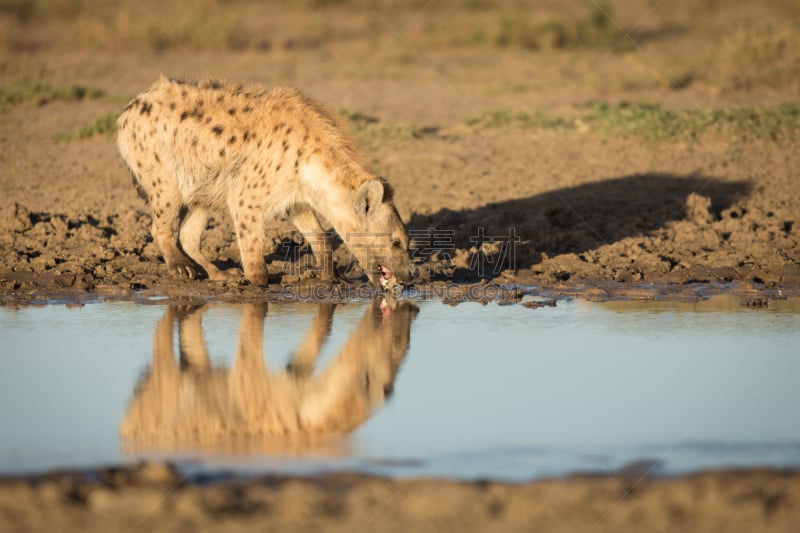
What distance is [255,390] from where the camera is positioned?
5.34 metres

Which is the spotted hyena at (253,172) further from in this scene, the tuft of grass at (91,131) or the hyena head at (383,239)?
the tuft of grass at (91,131)

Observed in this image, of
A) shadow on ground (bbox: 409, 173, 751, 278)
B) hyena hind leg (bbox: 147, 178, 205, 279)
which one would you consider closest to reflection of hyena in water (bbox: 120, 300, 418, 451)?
hyena hind leg (bbox: 147, 178, 205, 279)

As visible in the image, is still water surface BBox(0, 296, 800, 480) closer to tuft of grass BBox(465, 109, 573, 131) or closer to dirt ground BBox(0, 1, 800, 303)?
dirt ground BBox(0, 1, 800, 303)

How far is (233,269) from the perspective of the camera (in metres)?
8.39

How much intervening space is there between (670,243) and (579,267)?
0.98 m

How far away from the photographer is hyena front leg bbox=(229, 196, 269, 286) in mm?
7789

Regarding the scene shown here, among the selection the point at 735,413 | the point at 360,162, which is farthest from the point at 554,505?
the point at 360,162

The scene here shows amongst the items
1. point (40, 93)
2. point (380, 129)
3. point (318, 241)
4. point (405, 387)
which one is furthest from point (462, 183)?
point (40, 93)

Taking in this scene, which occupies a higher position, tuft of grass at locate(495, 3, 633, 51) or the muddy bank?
tuft of grass at locate(495, 3, 633, 51)

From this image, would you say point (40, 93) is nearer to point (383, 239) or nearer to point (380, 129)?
point (380, 129)

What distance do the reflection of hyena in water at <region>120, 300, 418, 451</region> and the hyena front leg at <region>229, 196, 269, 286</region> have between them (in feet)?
3.43

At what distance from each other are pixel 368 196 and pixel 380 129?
4.21 m

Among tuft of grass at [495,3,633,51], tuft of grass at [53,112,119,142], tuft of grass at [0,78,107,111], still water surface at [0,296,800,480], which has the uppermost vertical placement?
tuft of grass at [495,3,633,51]

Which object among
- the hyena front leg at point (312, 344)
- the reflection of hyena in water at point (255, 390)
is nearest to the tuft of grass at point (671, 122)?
the hyena front leg at point (312, 344)
